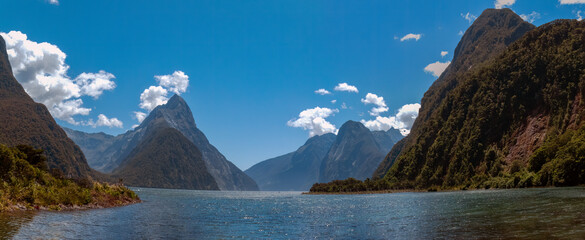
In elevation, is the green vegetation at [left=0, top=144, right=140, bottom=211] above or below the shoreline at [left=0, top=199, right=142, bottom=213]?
above

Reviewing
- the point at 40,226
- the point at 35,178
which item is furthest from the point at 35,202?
the point at 40,226

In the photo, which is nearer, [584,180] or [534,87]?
[584,180]

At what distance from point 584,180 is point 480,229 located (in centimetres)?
9365

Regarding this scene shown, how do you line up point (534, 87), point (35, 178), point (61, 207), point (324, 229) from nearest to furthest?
1. point (324, 229)
2. point (61, 207)
3. point (35, 178)
4. point (534, 87)

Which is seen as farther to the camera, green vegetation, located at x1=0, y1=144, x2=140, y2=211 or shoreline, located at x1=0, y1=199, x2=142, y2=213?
green vegetation, located at x1=0, y1=144, x2=140, y2=211

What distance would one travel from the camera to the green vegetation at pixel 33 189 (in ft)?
151

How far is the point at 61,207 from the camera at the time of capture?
52250 mm

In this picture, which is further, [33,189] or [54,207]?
[33,189]

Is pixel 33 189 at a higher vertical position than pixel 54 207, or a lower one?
higher

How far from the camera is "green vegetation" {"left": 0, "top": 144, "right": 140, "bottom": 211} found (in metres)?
46.0

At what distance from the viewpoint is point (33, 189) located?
50.4 meters

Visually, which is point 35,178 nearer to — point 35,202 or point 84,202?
point 84,202

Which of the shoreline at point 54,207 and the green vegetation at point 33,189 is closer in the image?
the shoreline at point 54,207

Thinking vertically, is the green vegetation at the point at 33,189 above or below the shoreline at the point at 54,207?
above
